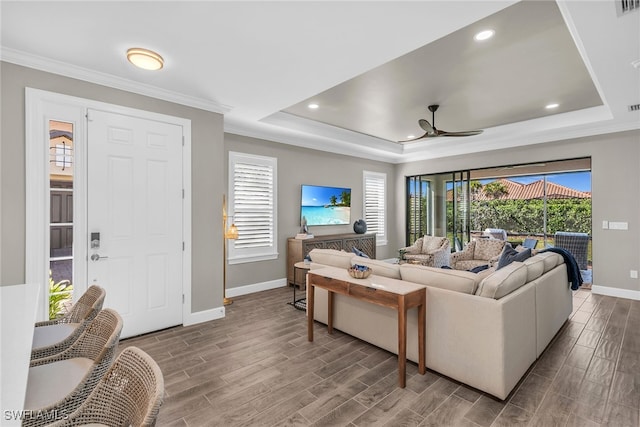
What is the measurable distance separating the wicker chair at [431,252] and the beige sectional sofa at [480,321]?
260 centimetres

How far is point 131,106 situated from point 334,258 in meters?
2.83

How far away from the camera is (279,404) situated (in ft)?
7.28

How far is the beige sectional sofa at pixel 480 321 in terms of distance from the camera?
224cm

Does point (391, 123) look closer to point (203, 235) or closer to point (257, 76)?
point (257, 76)

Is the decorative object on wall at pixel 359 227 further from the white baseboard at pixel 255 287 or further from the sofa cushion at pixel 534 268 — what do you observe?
the sofa cushion at pixel 534 268

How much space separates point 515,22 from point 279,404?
353cm

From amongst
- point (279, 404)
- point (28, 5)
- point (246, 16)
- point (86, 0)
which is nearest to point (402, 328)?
point (279, 404)

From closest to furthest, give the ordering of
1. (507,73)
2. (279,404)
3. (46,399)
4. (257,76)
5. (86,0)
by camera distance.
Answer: (46,399)
(86,0)
(279,404)
(257,76)
(507,73)

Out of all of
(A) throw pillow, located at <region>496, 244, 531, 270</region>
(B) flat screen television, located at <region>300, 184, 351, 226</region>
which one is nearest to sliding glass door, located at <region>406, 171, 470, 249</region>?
(B) flat screen television, located at <region>300, 184, 351, 226</region>

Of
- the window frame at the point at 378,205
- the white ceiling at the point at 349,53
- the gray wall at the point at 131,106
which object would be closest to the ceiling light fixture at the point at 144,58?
the white ceiling at the point at 349,53

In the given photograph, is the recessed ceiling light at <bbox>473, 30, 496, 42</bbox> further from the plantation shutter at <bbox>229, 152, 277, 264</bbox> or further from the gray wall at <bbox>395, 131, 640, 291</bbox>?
the gray wall at <bbox>395, 131, 640, 291</bbox>

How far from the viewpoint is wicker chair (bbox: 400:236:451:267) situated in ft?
19.3

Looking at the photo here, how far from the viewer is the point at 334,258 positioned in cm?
361

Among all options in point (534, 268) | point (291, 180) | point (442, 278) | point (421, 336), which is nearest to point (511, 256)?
point (534, 268)
